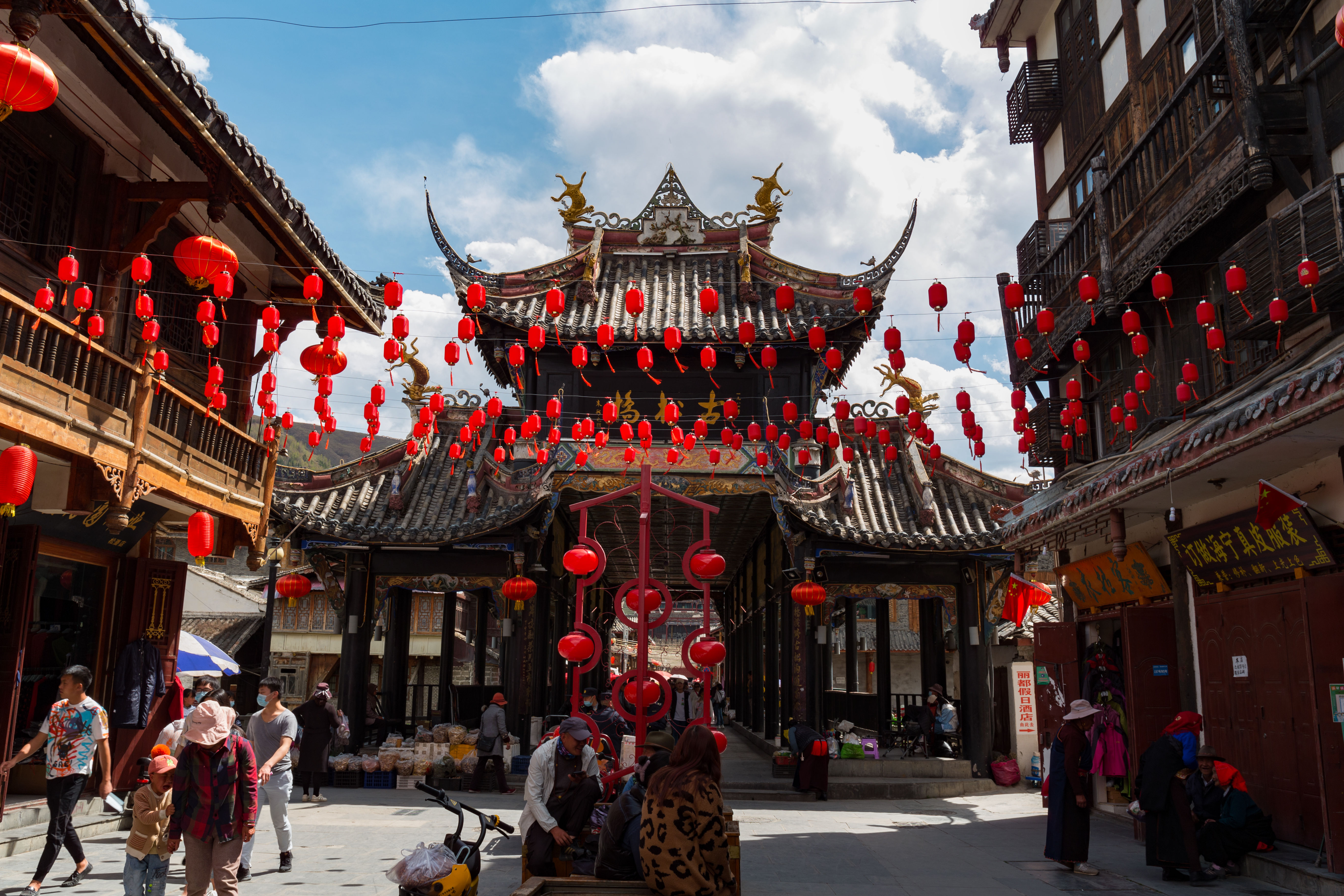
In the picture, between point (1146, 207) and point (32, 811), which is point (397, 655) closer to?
point (32, 811)

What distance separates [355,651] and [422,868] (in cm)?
1182

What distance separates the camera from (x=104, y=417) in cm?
829

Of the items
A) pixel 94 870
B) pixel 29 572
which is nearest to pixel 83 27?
pixel 29 572

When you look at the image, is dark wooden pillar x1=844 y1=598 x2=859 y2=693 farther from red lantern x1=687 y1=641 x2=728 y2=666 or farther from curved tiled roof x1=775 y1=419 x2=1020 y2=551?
red lantern x1=687 y1=641 x2=728 y2=666

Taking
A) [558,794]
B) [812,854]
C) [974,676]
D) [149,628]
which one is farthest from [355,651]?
[558,794]

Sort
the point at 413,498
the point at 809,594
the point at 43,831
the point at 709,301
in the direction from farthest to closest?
the point at 413,498
the point at 809,594
the point at 709,301
the point at 43,831

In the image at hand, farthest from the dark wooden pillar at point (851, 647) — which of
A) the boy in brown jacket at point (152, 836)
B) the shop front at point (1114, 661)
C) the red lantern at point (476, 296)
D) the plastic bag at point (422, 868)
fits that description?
the boy in brown jacket at point (152, 836)

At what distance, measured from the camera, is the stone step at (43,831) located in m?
8.47

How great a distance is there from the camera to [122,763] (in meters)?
10.8

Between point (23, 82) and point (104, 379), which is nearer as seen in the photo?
point (23, 82)

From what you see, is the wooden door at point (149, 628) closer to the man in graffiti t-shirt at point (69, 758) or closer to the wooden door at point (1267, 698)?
the man in graffiti t-shirt at point (69, 758)

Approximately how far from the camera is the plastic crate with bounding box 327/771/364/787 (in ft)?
49.9

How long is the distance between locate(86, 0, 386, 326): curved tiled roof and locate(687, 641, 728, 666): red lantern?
623 centimetres

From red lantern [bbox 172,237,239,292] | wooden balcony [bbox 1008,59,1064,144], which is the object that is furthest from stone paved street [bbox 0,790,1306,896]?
wooden balcony [bbox 1008,59,1064,144]
